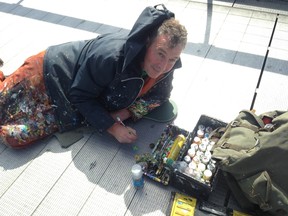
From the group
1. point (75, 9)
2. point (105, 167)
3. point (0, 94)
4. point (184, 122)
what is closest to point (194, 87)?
point (184, 122)

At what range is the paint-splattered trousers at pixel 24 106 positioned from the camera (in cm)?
224

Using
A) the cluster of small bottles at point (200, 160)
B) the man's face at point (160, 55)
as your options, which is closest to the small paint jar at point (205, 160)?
the cluster of small bottles at point (200, 160)

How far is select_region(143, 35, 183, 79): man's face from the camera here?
1.87 meters

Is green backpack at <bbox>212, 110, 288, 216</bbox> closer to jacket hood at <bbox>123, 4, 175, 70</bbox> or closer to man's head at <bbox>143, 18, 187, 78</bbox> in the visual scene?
man's head at <bbox>143, 18, 187, 78</bbox>

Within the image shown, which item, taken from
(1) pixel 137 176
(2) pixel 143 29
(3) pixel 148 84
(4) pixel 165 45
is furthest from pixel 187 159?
(2) pixel 143 29

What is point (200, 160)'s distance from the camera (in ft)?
6.63

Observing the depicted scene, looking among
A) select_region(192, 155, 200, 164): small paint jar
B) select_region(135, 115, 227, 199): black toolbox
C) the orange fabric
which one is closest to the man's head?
the orange fabric

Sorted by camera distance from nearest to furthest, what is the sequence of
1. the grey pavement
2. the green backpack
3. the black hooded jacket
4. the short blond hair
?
the green backpack < the short blond hair < the black hooded jacket < the grey pavement

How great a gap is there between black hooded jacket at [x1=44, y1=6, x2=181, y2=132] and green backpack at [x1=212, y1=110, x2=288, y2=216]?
2.59 feet

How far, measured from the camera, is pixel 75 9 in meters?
4.09

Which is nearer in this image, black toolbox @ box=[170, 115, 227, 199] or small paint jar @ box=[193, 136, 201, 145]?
black toolbox @ box=[170, 115, 227, 199]

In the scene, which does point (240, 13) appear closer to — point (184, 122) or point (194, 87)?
point (194, 87)

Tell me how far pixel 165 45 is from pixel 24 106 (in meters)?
1.24

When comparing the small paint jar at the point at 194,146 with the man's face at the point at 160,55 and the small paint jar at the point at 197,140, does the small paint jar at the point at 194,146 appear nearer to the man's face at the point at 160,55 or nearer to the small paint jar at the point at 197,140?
the small paint jar at the point at 197,140
